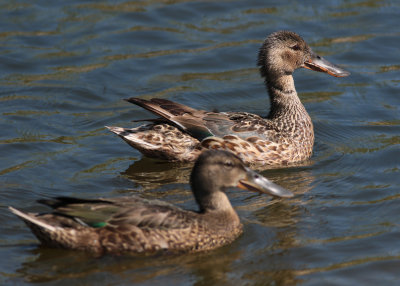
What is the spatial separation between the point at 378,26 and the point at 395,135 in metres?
4.67

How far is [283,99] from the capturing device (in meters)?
11.3

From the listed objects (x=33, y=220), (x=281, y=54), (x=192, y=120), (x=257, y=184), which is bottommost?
(x=33, y=220)

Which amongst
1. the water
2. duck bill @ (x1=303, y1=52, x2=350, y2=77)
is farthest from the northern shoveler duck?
duck bill @ (x1=303, y1=52, x2=350, y2=77)

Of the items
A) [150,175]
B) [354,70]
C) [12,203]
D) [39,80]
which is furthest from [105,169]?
[354,70]

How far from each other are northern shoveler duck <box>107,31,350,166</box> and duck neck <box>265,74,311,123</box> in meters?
0.02

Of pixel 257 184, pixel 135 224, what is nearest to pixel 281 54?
pixel 257 184

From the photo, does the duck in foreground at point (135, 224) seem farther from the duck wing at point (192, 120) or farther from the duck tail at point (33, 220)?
the duck wing at point (192, 120)

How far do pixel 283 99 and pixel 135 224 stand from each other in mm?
4085

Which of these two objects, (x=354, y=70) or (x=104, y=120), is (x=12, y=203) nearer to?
(x=104, y=120)

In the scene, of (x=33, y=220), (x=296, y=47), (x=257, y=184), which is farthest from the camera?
(x=296, y=47)

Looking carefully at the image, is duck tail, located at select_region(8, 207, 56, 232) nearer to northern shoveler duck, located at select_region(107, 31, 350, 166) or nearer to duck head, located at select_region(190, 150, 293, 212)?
duck head, located at select_region(190, 150, 293, 212)

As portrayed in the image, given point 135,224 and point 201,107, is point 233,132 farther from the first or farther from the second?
point 135,224

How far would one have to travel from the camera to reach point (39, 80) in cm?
1365

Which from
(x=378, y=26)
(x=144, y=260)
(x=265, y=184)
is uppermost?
(x=378, y=26)
